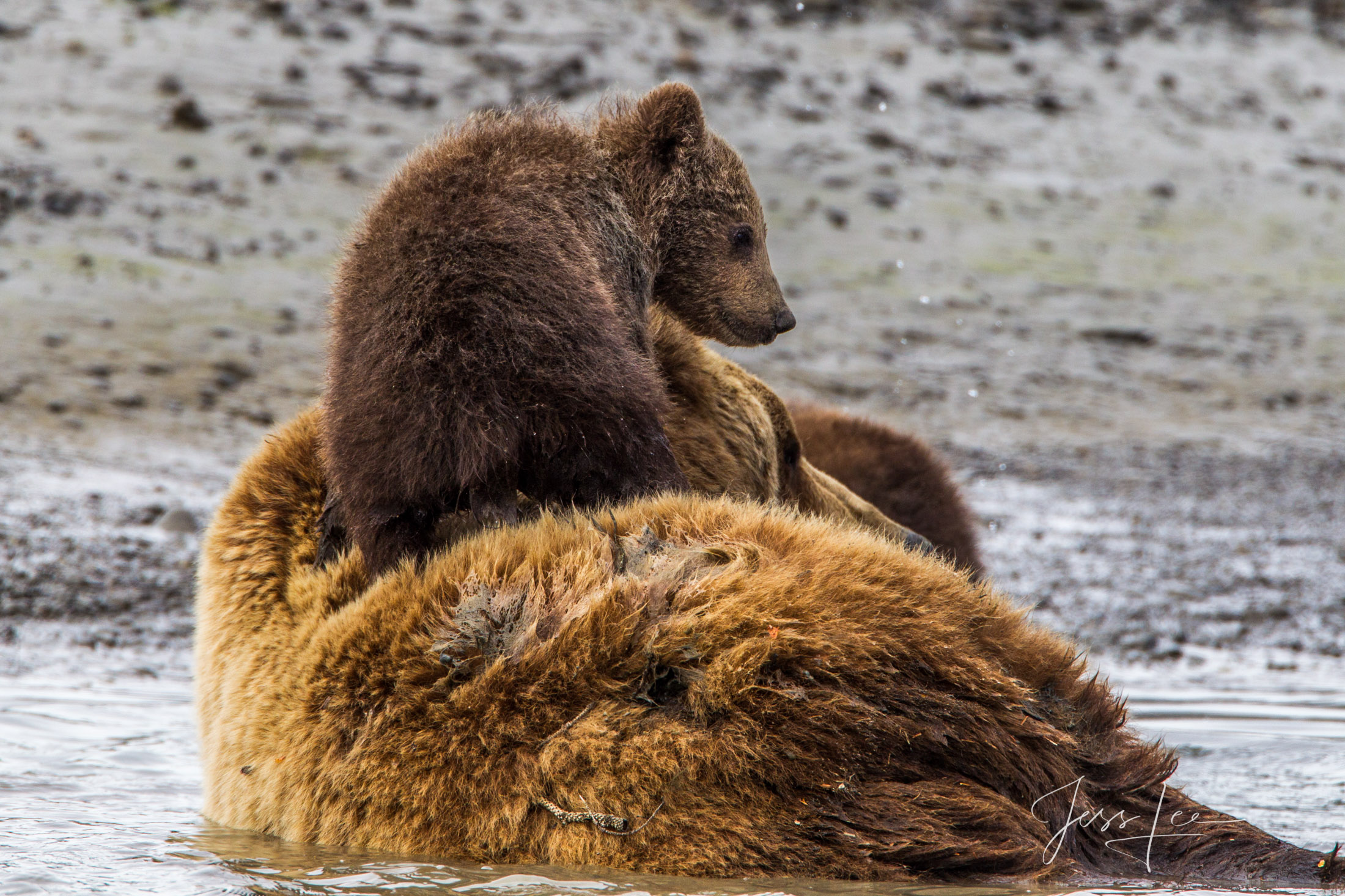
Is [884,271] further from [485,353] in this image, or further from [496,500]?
[485,353]

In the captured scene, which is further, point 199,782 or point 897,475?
point 897,475

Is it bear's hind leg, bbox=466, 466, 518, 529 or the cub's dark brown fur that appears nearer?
bear's hind leg, bbox=466, 466, 518, 529

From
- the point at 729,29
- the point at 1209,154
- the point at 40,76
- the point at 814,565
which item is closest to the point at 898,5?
the point at 729,29

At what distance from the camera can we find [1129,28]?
22.6 metres

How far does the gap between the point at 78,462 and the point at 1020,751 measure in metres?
7.86

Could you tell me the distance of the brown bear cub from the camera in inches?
149

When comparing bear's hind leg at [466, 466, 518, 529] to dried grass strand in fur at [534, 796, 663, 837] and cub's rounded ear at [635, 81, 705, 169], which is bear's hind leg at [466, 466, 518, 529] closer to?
dried grass strand in fur at [534, 796, 663, 837]

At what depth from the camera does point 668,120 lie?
467 cm

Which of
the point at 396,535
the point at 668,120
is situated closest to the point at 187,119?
the point at 668,120

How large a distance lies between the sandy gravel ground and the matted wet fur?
4638 millimetres

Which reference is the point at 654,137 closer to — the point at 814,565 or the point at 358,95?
the point at 814,565

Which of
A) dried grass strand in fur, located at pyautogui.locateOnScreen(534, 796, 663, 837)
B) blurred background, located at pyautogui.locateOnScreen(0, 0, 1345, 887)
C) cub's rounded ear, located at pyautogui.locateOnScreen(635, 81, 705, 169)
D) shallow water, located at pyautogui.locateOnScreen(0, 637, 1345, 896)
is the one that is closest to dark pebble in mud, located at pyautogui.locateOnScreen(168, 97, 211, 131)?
blurred background, located at pyautogui.locateOnScreen(0, 0, 1345, 887)
